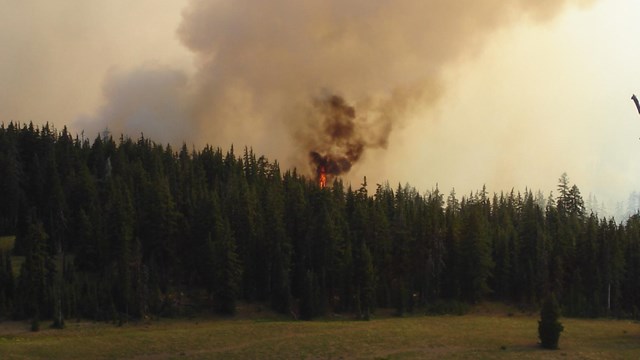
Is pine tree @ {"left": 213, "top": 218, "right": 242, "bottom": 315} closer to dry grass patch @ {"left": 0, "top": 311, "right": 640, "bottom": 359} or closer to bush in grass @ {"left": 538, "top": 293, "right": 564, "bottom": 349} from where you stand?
dry grass patch @ {"left": 0, "top": 311, "right": 640, "bottom": 359}

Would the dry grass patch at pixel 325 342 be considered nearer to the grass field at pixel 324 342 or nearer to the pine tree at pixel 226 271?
the grass field at pixel 324 342

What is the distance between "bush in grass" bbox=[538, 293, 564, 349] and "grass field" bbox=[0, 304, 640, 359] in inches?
55.4

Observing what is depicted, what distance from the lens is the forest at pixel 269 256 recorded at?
3504 inches

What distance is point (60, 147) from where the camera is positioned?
14075cm

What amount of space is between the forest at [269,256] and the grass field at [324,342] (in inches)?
388

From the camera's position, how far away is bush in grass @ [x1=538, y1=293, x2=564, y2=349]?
199ft

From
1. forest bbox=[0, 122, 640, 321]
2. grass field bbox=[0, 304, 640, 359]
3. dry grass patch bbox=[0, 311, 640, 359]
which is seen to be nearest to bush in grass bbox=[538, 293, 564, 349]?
dry grass patch bbox=[0, 311, 640, 359]

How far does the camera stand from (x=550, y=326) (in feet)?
200

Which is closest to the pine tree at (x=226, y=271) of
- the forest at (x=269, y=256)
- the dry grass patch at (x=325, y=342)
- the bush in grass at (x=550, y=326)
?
the forest at (x=269, y=256)

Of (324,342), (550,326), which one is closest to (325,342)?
(324,342)

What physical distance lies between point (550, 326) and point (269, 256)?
4937 cm

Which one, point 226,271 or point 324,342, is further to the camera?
point 226,271

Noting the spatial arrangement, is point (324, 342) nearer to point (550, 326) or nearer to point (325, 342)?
point (325, 342)

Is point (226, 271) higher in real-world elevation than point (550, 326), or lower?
higher
